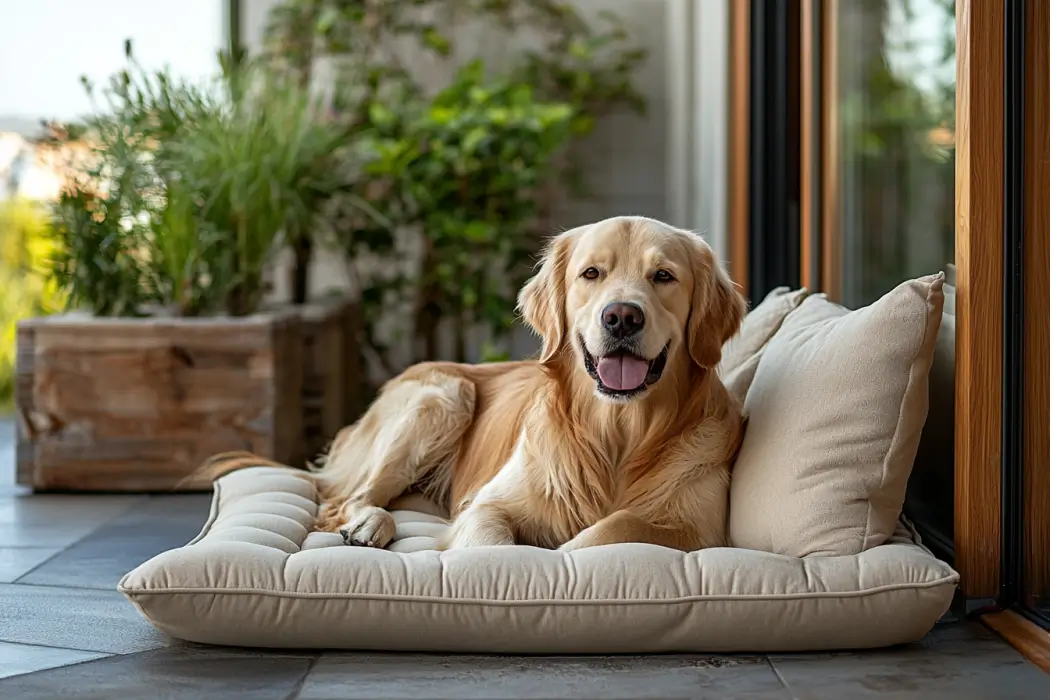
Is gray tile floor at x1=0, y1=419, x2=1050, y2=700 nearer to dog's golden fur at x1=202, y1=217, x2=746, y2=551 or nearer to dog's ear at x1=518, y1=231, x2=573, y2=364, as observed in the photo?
dog's golden fur at x1=202, y1=217, x2=746, y2=551

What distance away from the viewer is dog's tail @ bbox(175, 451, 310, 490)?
11.1 ft

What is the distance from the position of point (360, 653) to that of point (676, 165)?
415 centimetres

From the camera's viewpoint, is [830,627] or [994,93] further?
[994,93]

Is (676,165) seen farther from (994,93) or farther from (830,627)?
(830,627)

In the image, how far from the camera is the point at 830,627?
6.95 ft

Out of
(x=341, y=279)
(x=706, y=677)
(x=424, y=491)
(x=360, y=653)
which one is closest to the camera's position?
(x=706, y=677)

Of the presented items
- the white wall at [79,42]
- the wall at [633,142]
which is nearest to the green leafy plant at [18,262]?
the white wall at [79,42]

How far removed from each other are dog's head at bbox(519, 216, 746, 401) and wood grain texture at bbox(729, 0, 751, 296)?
219 cm

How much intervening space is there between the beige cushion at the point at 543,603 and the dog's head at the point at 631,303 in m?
0.40

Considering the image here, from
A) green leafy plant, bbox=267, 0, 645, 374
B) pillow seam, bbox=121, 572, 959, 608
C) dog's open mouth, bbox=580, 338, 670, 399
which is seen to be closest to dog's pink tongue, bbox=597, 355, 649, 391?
dog's open mouth, bbox=580, 338, 670, 399

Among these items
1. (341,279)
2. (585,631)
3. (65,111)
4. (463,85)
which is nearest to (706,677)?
(585,631)

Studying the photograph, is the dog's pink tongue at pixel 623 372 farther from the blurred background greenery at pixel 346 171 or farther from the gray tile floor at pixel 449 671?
the blurred background greenery at pixel 346 171

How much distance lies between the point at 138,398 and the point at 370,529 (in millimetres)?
→ 1624

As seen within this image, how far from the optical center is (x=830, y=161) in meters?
4.04
